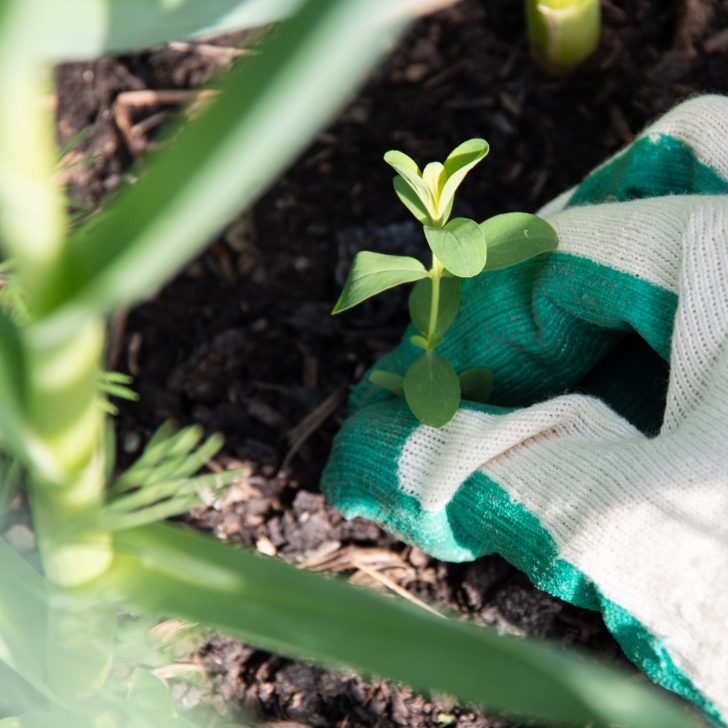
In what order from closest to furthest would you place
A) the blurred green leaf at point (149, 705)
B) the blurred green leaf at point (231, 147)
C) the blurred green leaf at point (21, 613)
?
the blurred green leaf at point (231, 147) < the blurred green leaf at point (21, 613) < the blurred green leaf at point (149, 705)

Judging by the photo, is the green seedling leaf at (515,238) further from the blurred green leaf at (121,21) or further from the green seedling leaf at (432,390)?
the blurred green leaf at (121,21)

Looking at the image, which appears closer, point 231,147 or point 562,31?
point 231,147

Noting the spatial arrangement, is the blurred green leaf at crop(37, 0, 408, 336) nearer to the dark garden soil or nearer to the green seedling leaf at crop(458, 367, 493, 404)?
the green seedling leaf at crop(458, 367, 493, 404)

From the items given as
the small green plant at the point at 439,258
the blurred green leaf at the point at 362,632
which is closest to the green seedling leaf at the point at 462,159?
the small green plant at the point at 439,258

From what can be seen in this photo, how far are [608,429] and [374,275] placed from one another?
0.85 ft

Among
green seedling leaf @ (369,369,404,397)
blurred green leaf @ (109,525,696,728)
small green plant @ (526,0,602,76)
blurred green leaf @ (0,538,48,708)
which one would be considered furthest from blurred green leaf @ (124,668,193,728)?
small green plant @ (526,0,602,76)

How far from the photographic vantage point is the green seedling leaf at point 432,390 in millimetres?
823

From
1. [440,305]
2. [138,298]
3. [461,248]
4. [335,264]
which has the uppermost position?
[138,298]

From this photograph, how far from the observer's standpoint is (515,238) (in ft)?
2.64

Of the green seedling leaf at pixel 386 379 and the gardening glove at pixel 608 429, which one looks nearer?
the gardening glove at pixel 608 429

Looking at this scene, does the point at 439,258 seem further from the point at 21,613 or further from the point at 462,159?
the point at 21,613

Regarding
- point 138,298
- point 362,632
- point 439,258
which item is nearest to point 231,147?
point 138,298

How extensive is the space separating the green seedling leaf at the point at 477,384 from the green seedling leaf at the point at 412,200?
198mm

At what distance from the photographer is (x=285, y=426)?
1.16 metres
